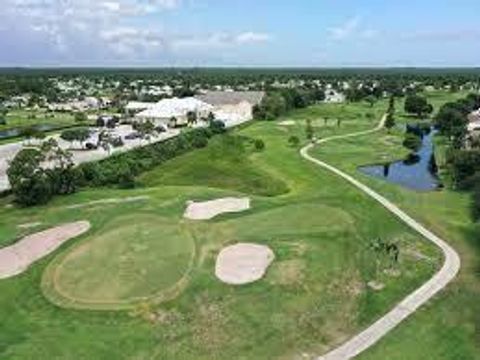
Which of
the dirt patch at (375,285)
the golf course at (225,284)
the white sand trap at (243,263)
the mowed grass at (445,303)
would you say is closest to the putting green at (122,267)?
the golf course at (225,284)

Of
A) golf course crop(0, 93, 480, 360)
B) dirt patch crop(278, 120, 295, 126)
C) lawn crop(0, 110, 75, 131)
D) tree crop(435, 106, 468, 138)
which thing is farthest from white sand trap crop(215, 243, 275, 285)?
lawn crop(0, 110, 75, 131)

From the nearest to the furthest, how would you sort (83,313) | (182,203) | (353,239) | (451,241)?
(83,313)
(353,239)
(451,241)
(182,203)

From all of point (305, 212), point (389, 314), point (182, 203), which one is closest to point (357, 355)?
point (389, 314)

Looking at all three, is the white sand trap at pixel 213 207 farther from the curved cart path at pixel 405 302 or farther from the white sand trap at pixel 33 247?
the curved cart path at pixel 405 302

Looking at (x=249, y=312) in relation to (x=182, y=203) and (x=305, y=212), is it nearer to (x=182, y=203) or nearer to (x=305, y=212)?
(x=305, y=212)

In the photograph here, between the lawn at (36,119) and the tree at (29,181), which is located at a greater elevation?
the tree at (29,181)

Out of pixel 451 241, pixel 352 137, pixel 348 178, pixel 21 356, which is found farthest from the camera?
pixel 352 137
